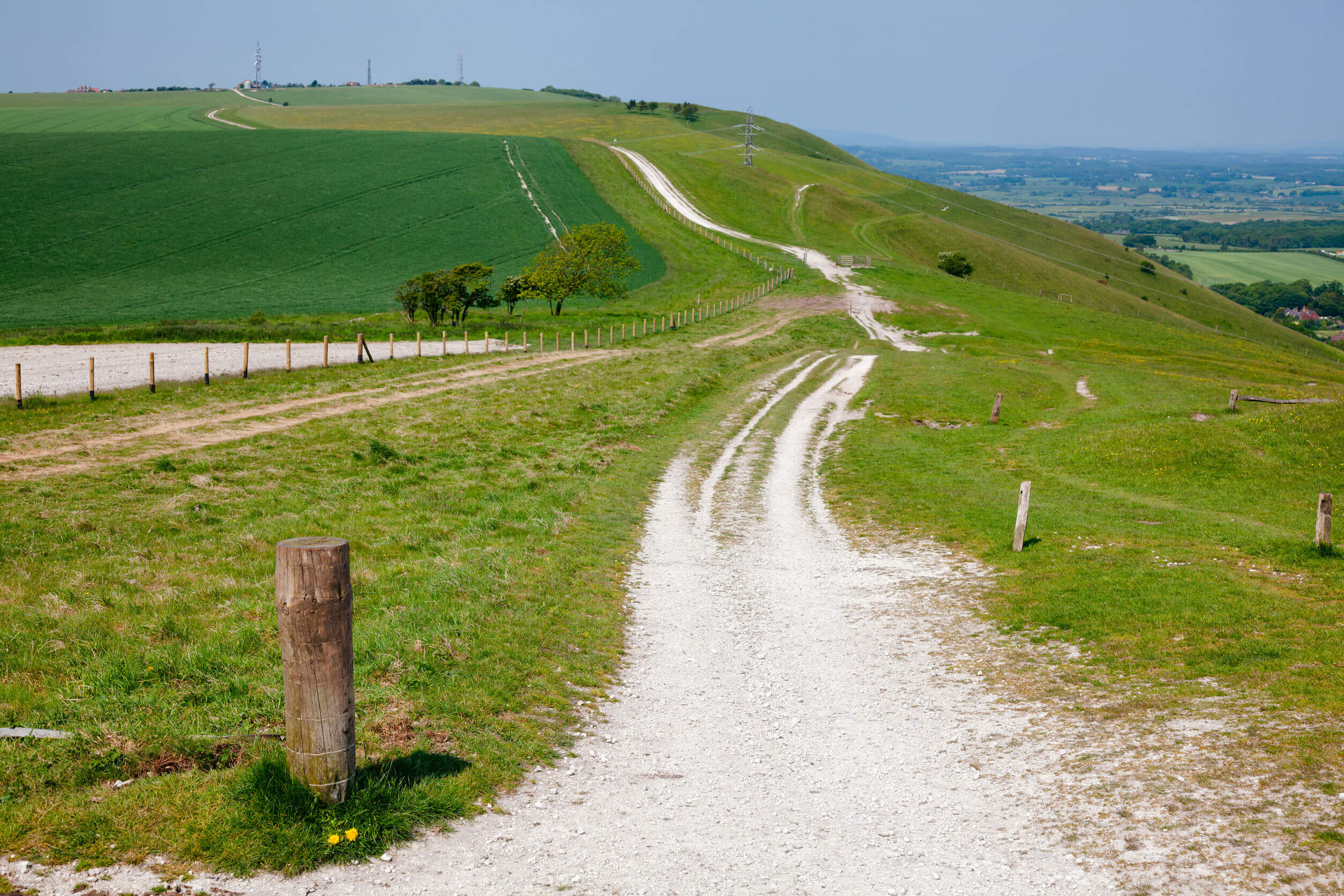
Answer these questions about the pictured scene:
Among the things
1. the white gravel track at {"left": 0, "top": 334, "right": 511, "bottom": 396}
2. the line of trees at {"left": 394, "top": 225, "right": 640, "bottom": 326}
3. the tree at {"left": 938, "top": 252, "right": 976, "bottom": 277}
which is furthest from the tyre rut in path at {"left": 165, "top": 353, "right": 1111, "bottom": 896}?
the tree at {"left": 938, "top": 252, "right": 976, "bottom": 277}

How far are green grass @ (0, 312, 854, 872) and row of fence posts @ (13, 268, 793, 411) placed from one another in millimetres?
6215

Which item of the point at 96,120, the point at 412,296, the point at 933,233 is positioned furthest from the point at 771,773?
the point at 96,120

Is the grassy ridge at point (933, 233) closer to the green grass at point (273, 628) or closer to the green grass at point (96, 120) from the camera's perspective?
the green grass at point (96, 120)

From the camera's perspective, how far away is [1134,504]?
23.7 m

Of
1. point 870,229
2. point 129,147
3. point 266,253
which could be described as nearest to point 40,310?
point 266,253

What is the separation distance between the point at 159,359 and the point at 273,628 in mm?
39649

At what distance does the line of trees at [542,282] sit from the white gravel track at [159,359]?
923cm

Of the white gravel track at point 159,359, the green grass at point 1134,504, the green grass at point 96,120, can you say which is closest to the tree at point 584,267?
the white gravel track at point 159,359

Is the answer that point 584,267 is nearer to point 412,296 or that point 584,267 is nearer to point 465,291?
point 465,291

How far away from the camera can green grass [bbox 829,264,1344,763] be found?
1308 cm

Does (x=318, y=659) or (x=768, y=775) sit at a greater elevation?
(x=318, y=659)

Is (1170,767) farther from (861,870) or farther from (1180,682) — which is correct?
(861,870)

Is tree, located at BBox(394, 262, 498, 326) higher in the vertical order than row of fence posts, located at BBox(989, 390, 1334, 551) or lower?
higher

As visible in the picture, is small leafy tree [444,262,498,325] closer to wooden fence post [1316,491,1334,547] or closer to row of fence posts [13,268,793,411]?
row of fence posts [13,268,793,411]
